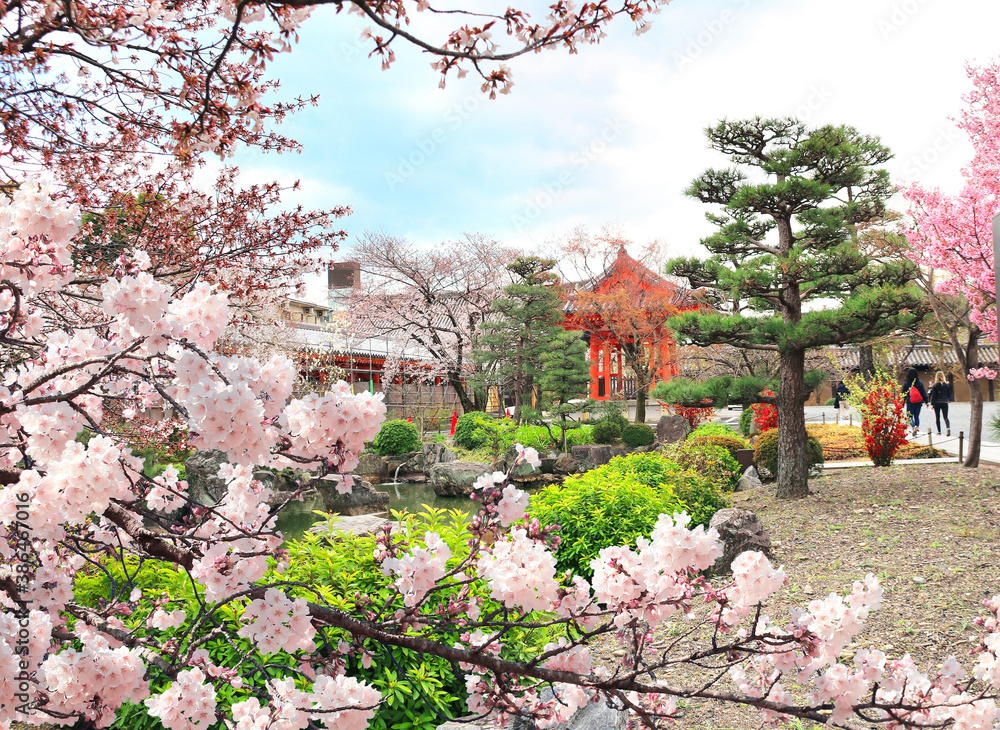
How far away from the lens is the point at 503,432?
48.4 ft

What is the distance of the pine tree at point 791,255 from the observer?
713cm

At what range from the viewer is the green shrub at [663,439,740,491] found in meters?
8.36

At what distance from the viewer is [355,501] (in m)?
11.0

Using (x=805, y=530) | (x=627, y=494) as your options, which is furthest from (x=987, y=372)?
(x=627, y=494)

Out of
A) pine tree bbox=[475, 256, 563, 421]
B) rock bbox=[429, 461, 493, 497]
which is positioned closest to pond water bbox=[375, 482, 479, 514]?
rock bbox=[429, 461, 493, 497]

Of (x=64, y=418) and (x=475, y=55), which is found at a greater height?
(x=475, y=55)

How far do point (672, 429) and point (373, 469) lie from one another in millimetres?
7535

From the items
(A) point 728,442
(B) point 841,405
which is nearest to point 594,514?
(A) point 728,442

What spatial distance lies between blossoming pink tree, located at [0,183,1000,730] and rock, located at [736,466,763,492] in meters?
7.28

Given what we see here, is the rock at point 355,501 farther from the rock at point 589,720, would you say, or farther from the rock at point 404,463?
the rock at point 589,720

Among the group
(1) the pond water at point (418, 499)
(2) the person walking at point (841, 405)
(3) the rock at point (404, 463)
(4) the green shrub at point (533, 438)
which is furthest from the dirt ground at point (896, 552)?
(2) the person walking at point (841, 405)

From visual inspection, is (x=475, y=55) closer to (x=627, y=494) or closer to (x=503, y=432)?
(x=627, y=494)

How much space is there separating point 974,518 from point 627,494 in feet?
11.6

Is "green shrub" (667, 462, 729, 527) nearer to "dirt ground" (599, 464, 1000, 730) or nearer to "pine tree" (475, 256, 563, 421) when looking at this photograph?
"dirt ground" (599, 464, 1000, 730)
